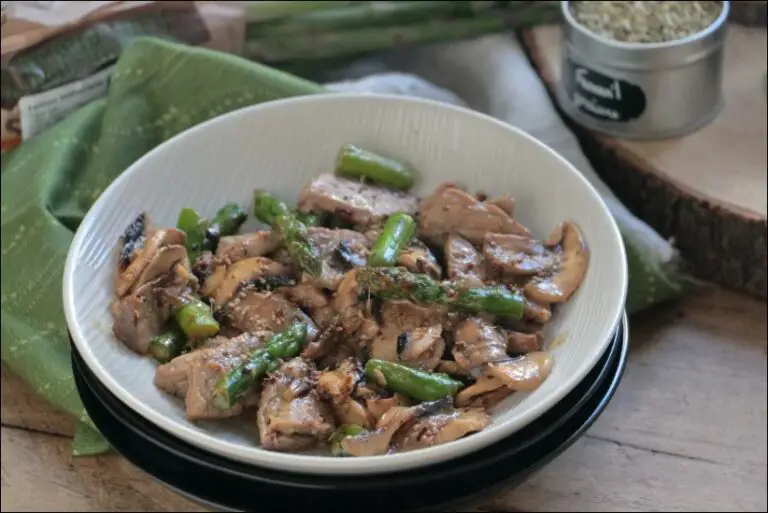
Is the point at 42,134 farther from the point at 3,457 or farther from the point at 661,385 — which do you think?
the point at 661,385

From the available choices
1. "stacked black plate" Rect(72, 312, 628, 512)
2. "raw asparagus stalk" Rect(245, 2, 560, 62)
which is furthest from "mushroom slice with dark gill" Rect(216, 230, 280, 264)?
"raw asparagus stalk" Rect(245, 2, 560, 62)

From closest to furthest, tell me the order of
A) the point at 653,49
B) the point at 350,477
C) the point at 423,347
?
the point at 350,477 < the point at 423,347 < the point at 653,49

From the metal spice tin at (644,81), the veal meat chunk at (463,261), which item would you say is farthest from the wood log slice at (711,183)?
the veal meat chunk at (463,261)

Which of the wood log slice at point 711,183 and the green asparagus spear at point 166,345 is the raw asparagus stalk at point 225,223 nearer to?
the green asparagus spear at point 166,345

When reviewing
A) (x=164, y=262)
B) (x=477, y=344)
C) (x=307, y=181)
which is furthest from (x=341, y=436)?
(x=307, y=181)

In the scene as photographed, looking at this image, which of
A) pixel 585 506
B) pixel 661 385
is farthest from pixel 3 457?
pixel 661 385

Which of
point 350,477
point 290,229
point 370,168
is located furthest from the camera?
point 370,168

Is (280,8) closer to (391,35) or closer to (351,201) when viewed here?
(391,35)
